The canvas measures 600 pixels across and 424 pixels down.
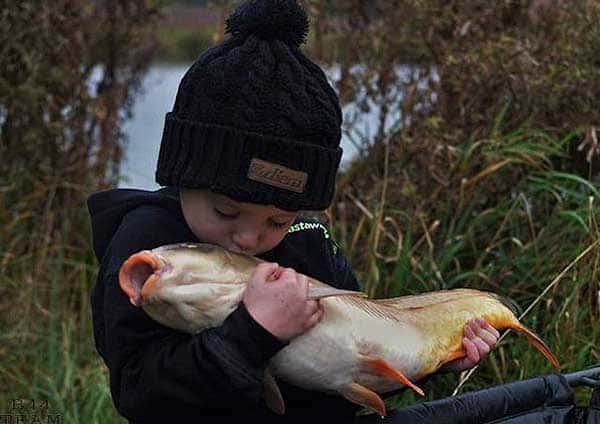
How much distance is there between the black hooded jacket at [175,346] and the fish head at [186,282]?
0.08ft

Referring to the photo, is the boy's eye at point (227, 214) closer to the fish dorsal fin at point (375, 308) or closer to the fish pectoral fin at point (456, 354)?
the fish dorsal fin at point (375, 308)

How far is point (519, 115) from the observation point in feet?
13.4

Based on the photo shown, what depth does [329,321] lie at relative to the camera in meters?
1.87

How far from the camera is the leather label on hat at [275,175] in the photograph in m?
1.93

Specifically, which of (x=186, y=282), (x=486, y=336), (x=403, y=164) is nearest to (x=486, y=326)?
(x=486, y=336)

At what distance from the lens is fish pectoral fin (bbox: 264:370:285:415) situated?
6.07 feet

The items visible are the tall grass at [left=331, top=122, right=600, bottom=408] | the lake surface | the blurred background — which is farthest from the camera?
the lake surface

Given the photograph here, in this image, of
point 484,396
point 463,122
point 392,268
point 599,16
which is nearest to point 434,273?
point 392,268

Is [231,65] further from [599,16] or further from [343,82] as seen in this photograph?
[343,82]

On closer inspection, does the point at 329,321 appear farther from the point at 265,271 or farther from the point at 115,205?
the point at 115,205

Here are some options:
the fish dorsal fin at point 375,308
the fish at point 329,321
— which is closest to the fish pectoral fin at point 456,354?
the fish at point 329,321

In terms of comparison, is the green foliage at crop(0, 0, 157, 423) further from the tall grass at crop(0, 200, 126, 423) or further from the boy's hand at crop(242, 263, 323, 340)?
the boy's hand at crop(242, 263, 323, 340)

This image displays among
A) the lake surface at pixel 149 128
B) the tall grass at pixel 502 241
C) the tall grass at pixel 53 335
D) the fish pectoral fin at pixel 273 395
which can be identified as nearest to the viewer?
the fish pectoral fin at pixel 273 395

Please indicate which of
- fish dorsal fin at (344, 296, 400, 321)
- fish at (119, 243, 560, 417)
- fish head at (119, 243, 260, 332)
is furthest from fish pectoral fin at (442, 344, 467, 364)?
fish head at (119, 243, 260, 332)
